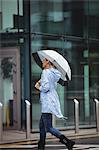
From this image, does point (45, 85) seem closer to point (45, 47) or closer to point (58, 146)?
point (58, 146)

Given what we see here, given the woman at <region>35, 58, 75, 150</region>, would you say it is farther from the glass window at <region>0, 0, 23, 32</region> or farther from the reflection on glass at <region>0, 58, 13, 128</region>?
the reflection on glass at <region>0, 58, 13, 128</region>

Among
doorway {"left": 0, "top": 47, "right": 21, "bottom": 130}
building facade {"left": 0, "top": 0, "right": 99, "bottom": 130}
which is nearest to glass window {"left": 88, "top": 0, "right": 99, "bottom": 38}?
building facade {"left": 0, "top": 0, "right": 99, "bottom": 130}

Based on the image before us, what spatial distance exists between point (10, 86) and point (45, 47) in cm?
172

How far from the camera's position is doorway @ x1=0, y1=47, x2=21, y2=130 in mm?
15503

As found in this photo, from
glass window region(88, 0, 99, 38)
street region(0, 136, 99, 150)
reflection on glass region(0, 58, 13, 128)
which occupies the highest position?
glass window region(88, 0, 99, 38)

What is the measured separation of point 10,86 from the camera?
15.8 meters

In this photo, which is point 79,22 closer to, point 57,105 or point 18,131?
point 18,131

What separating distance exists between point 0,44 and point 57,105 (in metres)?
6.78

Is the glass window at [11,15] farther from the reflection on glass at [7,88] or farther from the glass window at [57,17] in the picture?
the reflection on glass at [7,88]

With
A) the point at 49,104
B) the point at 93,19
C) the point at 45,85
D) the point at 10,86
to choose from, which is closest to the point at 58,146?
the point at 49,104

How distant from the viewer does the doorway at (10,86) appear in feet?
50.9

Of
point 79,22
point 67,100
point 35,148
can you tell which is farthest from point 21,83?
point 35,148

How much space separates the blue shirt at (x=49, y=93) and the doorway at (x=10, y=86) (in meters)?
6.18

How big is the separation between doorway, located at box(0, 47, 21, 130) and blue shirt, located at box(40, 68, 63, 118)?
6182 mm
